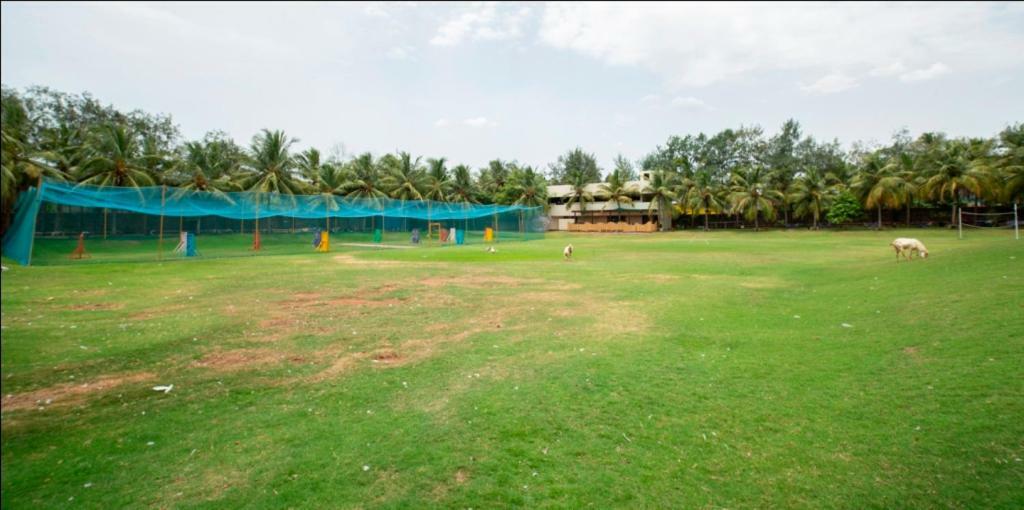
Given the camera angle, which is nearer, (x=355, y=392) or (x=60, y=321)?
(x=355, y=392)

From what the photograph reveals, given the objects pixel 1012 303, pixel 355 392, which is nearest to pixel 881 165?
pixel 1012 303

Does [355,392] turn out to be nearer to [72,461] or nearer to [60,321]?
[72,461]

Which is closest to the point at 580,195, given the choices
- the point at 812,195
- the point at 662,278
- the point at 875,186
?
the point at 812,195

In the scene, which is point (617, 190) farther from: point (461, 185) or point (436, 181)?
point (436, 181)

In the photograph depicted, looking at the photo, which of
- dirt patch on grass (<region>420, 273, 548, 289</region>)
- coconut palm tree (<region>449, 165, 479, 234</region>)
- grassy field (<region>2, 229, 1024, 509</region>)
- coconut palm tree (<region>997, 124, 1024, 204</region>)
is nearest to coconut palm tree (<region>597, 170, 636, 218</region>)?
coconut palm tree (<region>449, 165, 479, 234</region>)

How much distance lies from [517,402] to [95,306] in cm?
889

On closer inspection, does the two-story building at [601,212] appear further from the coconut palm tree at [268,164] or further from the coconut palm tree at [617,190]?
the coconut palm tree at [268,164]

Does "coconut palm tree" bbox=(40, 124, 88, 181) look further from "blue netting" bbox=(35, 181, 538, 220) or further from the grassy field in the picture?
the grassy field

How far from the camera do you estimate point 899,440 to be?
14.8 feet

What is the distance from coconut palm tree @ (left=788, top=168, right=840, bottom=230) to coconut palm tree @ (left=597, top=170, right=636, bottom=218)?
17615 mm

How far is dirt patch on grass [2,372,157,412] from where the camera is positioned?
16.5ft

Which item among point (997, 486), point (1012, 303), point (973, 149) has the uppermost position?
point (973, 149)

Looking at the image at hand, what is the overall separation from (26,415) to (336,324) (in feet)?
15.0

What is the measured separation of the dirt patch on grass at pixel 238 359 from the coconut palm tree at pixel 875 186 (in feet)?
181
